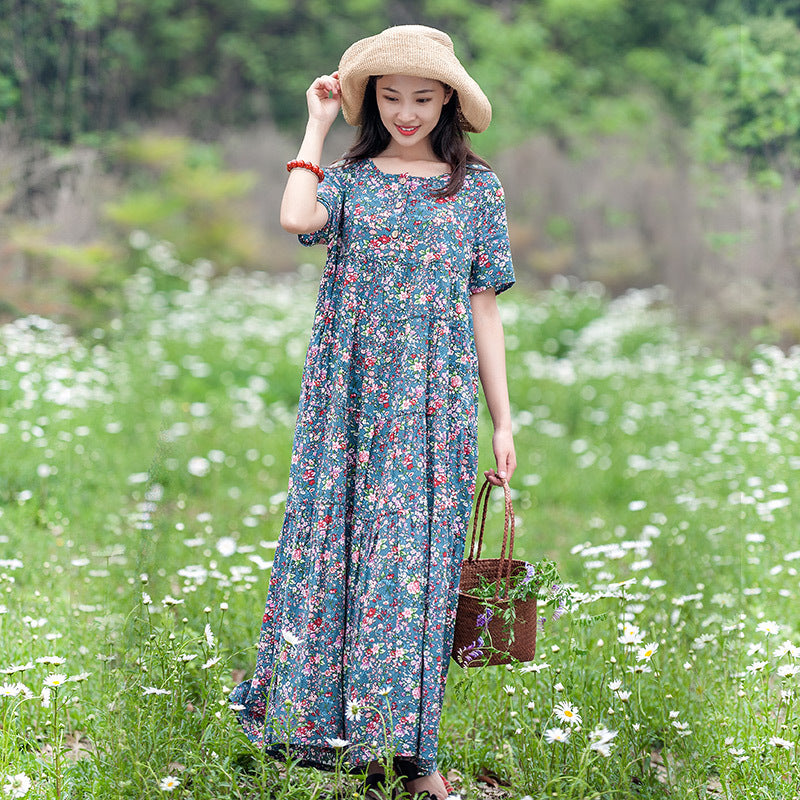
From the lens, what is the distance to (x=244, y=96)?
13508 millimetres

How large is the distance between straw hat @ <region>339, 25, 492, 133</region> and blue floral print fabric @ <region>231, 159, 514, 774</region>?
8.1 inches

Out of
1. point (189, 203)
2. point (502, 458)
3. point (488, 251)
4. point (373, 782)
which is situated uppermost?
point (189, 203)

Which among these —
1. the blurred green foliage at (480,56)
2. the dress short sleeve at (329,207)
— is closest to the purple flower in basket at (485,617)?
the dress short sleeve at (329,207)

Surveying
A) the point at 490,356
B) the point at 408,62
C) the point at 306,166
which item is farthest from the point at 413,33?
the point at 490,356

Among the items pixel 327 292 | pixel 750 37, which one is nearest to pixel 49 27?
pixel 750 37

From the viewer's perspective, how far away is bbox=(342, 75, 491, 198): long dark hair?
2666 mm

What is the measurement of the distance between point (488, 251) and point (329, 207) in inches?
16.5

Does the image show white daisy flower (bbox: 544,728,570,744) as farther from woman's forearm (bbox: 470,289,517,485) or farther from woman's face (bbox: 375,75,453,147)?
woman's face (bbox: 375,75,453,147)

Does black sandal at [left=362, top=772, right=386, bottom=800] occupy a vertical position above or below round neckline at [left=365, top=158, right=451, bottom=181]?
below

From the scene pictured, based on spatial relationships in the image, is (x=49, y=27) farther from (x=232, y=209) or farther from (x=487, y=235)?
(x=232, y=209)

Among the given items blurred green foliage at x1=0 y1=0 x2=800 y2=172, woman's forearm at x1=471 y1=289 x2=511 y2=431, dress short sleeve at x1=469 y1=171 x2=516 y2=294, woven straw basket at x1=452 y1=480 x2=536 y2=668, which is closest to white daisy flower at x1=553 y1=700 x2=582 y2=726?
woven straw basket at x1=452 y1=480 x2=536 y2=668

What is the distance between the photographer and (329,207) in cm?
255

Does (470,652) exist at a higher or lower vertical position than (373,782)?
higher

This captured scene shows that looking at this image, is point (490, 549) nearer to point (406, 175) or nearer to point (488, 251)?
point (488, 251)
